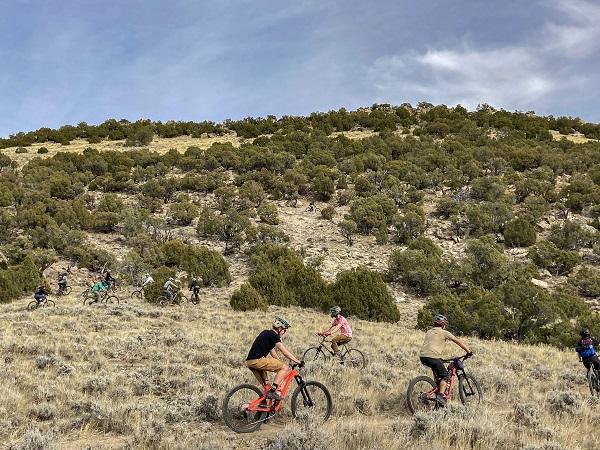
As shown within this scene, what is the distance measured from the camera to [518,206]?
1405 inches

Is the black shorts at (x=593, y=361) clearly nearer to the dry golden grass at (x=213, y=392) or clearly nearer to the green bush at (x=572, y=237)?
the dry golden grass at (x=213, y=392)

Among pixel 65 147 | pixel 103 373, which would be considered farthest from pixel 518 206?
pixel 65 147

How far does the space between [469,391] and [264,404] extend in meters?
4.30

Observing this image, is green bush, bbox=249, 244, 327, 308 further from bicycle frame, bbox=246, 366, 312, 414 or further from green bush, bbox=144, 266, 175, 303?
bicycle frame, bbox=246, 366, 312, 414

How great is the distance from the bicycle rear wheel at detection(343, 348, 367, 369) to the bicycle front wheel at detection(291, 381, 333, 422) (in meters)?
4.60

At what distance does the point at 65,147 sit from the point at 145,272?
3692cm

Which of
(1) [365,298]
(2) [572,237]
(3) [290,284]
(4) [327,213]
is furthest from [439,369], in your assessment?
(4) [327,213]

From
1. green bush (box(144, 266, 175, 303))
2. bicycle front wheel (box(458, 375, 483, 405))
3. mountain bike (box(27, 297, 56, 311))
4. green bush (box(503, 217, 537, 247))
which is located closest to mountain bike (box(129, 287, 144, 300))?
green bush (box(144, 266, 175, 303))

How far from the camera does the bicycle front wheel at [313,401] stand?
25.6 feet

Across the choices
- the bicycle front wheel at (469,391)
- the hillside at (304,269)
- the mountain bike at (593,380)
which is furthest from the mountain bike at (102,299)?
the mountain bike at (593,380)

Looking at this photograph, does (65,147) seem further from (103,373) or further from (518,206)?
(103,373)

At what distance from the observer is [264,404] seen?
300 inches

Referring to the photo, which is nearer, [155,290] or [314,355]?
[314,355]

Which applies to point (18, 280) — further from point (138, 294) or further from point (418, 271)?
point (418, 271)
